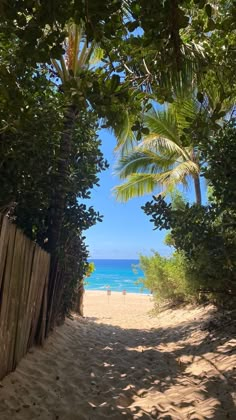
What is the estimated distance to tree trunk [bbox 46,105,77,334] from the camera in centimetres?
599

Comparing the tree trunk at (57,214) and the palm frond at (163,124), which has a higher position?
the palm frond at (163,124)

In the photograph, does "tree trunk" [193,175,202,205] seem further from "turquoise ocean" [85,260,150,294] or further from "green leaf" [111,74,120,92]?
"green leaf" [111,74,120,92]

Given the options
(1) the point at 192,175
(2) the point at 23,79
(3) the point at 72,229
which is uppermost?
(1) the point at 192,175

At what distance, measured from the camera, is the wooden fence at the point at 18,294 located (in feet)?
11.7

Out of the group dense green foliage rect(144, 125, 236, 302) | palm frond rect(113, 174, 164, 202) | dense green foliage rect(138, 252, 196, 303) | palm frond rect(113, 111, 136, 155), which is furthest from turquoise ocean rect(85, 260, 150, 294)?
dense green foliage rect(144, 125, 236, 302)

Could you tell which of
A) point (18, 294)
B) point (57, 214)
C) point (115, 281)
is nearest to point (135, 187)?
point (57, 214)

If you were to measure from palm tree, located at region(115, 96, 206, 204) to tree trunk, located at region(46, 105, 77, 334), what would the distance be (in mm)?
5922

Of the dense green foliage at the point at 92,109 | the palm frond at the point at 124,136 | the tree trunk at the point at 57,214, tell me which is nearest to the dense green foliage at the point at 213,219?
the dense green foliage at the point at 92,109

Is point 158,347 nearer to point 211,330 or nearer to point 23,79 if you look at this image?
point 211,330

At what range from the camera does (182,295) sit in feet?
38.1

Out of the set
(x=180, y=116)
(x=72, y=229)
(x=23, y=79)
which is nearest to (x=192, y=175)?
(x=180, y=116)

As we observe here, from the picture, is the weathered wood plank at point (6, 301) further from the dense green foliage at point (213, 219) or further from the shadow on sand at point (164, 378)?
→ the dense green foliage at point (213, 219)

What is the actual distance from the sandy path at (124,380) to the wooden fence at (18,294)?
216mm

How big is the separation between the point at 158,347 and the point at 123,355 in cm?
85
